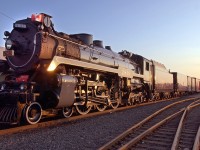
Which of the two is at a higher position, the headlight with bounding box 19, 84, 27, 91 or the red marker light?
the red marker light

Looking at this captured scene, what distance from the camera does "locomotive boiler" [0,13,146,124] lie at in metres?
8.00

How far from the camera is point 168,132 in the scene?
737 centimetres

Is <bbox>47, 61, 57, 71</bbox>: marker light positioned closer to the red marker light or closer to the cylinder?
the red marker light

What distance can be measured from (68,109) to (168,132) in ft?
12.7

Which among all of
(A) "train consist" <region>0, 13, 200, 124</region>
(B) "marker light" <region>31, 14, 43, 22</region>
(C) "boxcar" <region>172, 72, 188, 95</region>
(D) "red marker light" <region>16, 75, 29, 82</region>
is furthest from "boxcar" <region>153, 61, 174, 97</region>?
(D) "red marker light" <region>16, 75, 29, 82</region>

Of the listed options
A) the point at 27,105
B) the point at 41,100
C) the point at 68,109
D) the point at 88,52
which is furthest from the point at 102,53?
the point at 27,105

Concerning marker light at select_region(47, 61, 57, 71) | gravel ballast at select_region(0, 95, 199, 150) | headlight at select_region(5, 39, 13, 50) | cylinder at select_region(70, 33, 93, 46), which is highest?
cylinder at select_region(70, 33, 93, 46)

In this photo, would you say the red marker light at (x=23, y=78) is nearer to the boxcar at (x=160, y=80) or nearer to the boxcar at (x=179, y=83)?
the boxcar at (x=160, y=80)

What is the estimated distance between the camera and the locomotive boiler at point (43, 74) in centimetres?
800

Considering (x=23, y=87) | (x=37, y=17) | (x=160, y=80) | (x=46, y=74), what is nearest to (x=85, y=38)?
(x=37, y=17)

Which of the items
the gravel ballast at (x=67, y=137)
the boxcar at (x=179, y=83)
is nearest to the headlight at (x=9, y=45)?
the gravel ballast at (x=67, y=137)

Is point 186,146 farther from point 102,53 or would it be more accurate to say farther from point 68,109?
point 102,53

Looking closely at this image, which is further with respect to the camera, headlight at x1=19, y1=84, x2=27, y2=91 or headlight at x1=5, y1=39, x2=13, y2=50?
headlight at x1=5, y1=39, x2=13, y2=50

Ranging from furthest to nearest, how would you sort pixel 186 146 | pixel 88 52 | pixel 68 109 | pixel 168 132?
1. pixel 88 52
2. pixel 68 109
3. pixel 168 132
4. pixel 186 146
